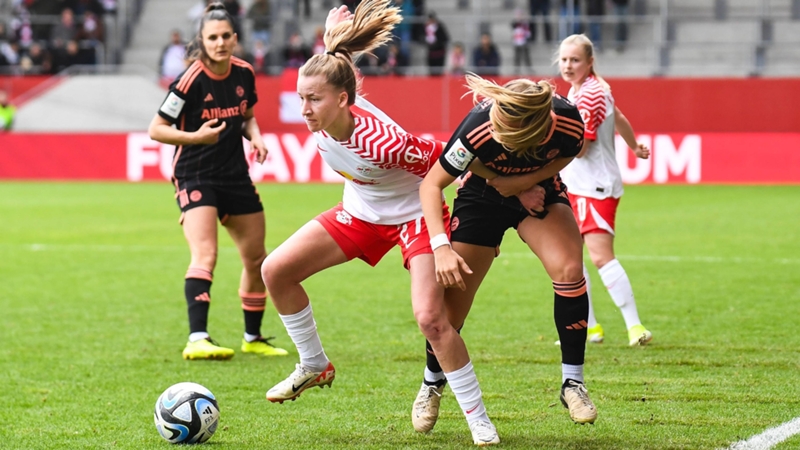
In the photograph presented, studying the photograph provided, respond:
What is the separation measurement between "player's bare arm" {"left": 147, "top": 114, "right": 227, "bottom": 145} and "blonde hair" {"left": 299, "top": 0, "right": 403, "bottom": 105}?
165 cm

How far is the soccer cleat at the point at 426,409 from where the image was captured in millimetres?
5051

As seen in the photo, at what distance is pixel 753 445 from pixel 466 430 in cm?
127

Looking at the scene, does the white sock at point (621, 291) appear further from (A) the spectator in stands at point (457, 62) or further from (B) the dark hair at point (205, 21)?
(A) the spectator in stands at point (457, 62)

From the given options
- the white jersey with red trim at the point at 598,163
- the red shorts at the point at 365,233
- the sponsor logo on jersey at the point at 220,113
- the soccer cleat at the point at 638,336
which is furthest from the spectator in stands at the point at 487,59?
the red shorts at the point at 365,233

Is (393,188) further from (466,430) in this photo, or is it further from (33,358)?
(33,358)

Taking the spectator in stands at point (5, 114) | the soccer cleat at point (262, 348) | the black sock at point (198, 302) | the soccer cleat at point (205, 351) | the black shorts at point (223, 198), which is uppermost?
the black shorts at point (223, 198)

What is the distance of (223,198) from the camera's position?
730cm

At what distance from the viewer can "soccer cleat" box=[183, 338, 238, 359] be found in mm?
6930

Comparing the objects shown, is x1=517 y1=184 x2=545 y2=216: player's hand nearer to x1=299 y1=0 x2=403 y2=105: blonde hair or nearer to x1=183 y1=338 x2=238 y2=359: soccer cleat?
x1=299 y1=0 x2=403 y2=105: blonde hair

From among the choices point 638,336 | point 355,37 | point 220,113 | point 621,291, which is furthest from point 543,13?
point 355,37

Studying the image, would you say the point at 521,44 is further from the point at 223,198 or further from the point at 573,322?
the point at 573,322

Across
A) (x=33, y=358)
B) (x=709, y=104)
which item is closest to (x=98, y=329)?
(x=33, y=358)

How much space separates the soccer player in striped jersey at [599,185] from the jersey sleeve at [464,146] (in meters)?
2.48

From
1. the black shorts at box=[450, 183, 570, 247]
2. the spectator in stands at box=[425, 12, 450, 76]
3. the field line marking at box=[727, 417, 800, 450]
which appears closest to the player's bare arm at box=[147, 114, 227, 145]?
the black shorts at box=[450, 183, 570, 247]
